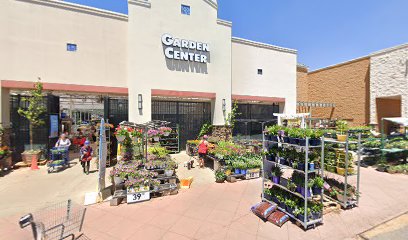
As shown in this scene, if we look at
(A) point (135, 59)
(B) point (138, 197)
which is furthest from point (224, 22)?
(B) point (138, 197)

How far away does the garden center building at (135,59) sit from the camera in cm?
1065

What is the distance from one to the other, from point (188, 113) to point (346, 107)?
56.1 feet

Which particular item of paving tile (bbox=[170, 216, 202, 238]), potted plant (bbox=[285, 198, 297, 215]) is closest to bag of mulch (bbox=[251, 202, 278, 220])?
potted plant (bbox=[285, 198, 297, 215])

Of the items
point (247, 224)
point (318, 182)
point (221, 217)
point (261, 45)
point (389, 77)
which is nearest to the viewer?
point (318, 182)

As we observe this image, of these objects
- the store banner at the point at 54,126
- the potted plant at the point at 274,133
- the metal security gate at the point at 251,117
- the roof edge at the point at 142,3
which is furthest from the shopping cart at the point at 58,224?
the metal security gate at the point at 251,117

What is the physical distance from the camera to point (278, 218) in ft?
17.8

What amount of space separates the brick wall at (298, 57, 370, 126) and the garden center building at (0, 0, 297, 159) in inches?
389

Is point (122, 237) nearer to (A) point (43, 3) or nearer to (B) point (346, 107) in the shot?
(A) point (43, 3)

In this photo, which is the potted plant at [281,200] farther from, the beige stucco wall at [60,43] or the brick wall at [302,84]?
the brick wall at [302,84]

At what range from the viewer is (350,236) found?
493 centimetres

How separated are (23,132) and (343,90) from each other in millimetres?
27626

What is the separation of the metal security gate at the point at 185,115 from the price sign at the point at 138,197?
8.75 metres

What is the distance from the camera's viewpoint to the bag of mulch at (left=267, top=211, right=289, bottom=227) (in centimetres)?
536

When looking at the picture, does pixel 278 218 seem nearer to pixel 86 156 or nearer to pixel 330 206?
pixel 330 206
